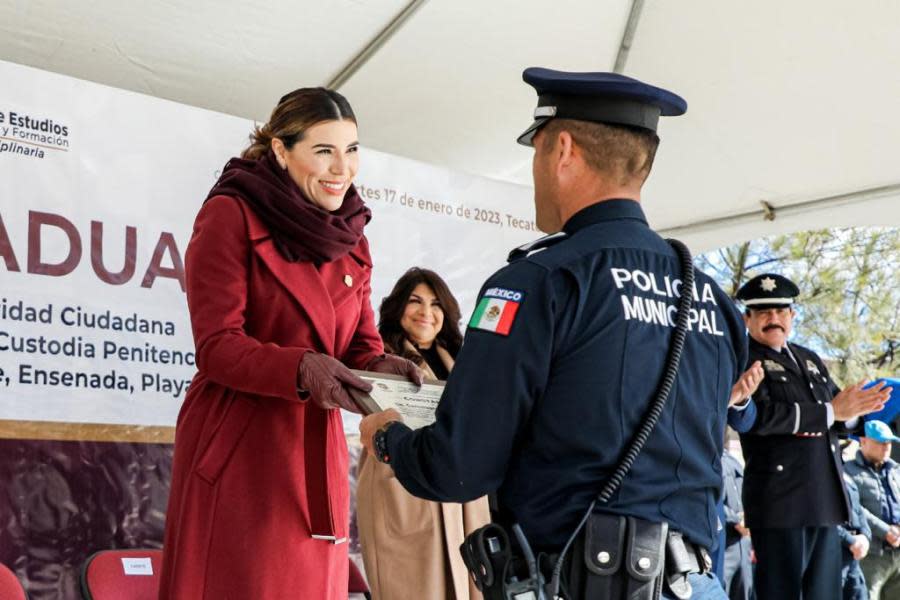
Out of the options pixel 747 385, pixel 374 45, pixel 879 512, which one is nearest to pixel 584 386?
pixel 747 385

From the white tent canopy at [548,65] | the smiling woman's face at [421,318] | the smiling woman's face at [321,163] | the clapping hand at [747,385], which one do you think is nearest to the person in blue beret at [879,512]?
the white tent canopy at [548,65]

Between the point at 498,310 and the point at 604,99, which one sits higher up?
the point at 604,99

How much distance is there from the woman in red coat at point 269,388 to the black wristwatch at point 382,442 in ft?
0.64

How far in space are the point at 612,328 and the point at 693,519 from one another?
0.39m

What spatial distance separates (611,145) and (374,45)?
288 cm

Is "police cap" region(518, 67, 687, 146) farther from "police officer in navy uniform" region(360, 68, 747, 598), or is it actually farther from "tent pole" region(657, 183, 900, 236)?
"tent pole" region(657, 183, 900, 236)

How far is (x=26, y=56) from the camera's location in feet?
14.3

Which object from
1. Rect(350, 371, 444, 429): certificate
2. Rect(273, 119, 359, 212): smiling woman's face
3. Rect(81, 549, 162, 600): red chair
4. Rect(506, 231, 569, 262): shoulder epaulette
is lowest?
Rect(81, 549, 162, 600): red chair

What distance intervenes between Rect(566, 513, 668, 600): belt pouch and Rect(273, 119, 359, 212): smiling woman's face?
3.93 feet

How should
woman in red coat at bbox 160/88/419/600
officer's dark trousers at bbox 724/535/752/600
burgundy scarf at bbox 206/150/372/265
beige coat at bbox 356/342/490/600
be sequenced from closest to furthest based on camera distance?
1. woman in red coat at bbox 160/88/419/600
2. burgundy scarf at bbox 206/150/372/265
3. beige coat at bbox 356/342/490/600
4. officer's dark trousers at bbox 724/535/752/600

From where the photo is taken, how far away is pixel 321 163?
112 inches

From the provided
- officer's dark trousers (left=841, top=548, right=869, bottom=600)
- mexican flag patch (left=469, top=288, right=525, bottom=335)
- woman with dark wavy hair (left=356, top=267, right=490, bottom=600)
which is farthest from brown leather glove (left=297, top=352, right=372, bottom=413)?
officer's dark trousers (left=841, top=548, right=869, bottom=600)

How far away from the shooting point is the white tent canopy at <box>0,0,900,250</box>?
4.53 meters

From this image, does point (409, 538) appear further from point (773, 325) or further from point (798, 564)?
point (773, 325)
